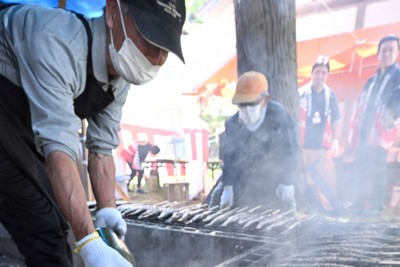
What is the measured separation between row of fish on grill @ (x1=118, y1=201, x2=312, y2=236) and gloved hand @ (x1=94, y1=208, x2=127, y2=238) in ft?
3.08

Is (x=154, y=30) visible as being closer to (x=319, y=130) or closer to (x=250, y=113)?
(x=250, y=113)

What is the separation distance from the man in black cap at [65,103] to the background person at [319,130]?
4107 millimetres

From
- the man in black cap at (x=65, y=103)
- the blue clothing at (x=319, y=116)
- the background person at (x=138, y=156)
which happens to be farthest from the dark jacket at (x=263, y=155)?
the background person at (x=138, y=156)

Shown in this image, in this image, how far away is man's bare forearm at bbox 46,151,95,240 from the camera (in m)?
1.51

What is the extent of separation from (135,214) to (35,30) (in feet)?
6.63

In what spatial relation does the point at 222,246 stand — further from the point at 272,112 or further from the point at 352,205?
the point at 352,205

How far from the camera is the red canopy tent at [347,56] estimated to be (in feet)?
19.3

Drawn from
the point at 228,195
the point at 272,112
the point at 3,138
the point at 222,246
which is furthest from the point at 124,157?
the point at 3,138

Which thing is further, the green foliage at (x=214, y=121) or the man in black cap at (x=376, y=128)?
the green foliage at (x=214, y=121)

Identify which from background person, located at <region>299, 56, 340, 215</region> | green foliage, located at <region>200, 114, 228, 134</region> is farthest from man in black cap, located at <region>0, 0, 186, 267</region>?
green foliage, located at <region>200, 114, 228, 134</region>

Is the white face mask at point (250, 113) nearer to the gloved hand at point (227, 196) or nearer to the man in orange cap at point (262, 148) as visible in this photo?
the man in orange cap at point (262, 148)

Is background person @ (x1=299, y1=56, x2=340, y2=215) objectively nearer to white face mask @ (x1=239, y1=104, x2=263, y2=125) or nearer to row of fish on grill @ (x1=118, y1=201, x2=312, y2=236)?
white face mask @ (x1=239, y1=104, x2=263, y2=125)

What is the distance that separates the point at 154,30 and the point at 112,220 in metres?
0.95

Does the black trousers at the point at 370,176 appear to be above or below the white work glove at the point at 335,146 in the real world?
below
